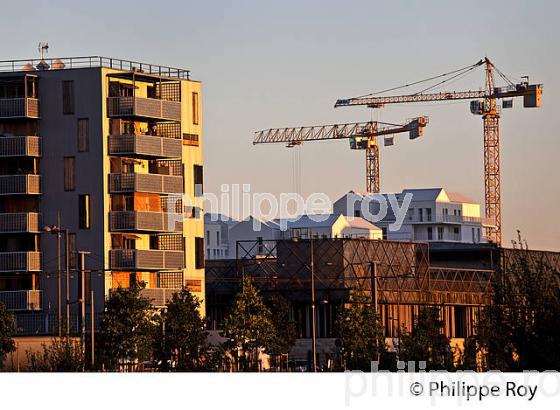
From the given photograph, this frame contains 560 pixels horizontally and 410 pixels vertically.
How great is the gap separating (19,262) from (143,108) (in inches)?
504

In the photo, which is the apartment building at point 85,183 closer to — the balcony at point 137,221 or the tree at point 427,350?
the balcony at point 137,221

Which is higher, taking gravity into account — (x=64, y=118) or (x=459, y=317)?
(x=64, y=118)

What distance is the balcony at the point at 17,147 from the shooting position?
99375 mm

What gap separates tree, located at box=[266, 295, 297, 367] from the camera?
98.6m

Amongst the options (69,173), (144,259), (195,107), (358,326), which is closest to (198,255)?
(144,259)

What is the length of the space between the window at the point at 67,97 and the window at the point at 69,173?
119 inches

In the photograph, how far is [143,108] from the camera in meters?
102

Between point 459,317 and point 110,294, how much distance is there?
39.3 metres

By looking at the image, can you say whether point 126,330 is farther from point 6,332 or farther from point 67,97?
point 67,97

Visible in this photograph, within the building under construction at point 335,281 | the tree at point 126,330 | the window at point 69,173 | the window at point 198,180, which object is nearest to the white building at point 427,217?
the building under construction at point 335,281

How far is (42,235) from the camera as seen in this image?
99500mm
